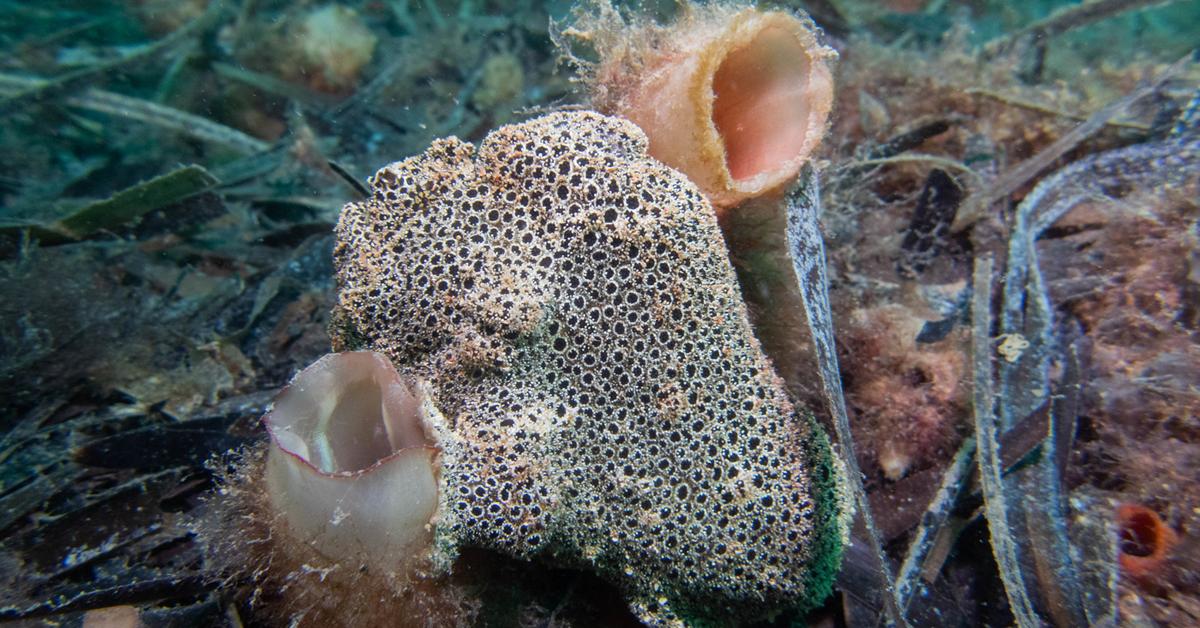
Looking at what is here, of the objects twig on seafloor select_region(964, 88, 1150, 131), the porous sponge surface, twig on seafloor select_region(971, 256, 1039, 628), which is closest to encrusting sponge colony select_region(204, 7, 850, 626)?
the porous sponge surface

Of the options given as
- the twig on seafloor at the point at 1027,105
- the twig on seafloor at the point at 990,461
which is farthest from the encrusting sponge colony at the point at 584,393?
the twig on seafloor at the point at 1027,105

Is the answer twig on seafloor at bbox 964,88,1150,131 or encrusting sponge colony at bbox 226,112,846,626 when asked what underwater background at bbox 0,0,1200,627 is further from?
encrusting sponge colony at bbox 226,112,846,626

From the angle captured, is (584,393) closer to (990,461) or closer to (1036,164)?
(990,461)

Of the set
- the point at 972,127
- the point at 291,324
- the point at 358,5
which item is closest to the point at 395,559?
the point at 291,324

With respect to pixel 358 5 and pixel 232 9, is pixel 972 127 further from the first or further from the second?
pixel 232 9

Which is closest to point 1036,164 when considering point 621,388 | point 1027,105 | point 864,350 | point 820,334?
point 1027,105
